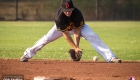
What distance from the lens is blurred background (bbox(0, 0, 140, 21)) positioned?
38000mm

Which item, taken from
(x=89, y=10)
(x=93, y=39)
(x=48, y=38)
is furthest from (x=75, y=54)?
(x=89, y=10)

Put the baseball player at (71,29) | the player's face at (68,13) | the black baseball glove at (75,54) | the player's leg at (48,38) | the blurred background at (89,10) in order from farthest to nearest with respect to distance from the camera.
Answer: the blurred background at (89,10) → the player's leg at (48,38) → the black baseball glove at (75,54) → the baseball player at (71,29) → the player's face at (68,13)

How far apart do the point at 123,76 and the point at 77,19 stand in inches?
82.1

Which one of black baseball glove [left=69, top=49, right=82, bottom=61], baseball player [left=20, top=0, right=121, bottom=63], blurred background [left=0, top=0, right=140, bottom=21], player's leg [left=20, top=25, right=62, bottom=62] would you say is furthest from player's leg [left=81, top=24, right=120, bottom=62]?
blurred background [left=0, top=0, right=140, bottom=21]

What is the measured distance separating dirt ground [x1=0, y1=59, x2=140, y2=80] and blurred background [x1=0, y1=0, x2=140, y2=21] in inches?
1056

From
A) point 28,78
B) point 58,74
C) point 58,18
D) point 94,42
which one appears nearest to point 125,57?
point 94,42

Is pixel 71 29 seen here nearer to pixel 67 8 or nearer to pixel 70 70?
pixel 67 8

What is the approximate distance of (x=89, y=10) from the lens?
125ft

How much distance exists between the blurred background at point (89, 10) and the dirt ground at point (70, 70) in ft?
88.0

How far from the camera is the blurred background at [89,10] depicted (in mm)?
38000

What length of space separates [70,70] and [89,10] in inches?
1129

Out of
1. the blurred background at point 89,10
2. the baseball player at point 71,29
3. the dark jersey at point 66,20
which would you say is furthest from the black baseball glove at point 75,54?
the blurred background at point 89,10

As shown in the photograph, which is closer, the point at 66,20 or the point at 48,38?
the point at 66,20

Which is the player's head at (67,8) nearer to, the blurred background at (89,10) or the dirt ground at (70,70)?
the dirt ground at (70,70)
